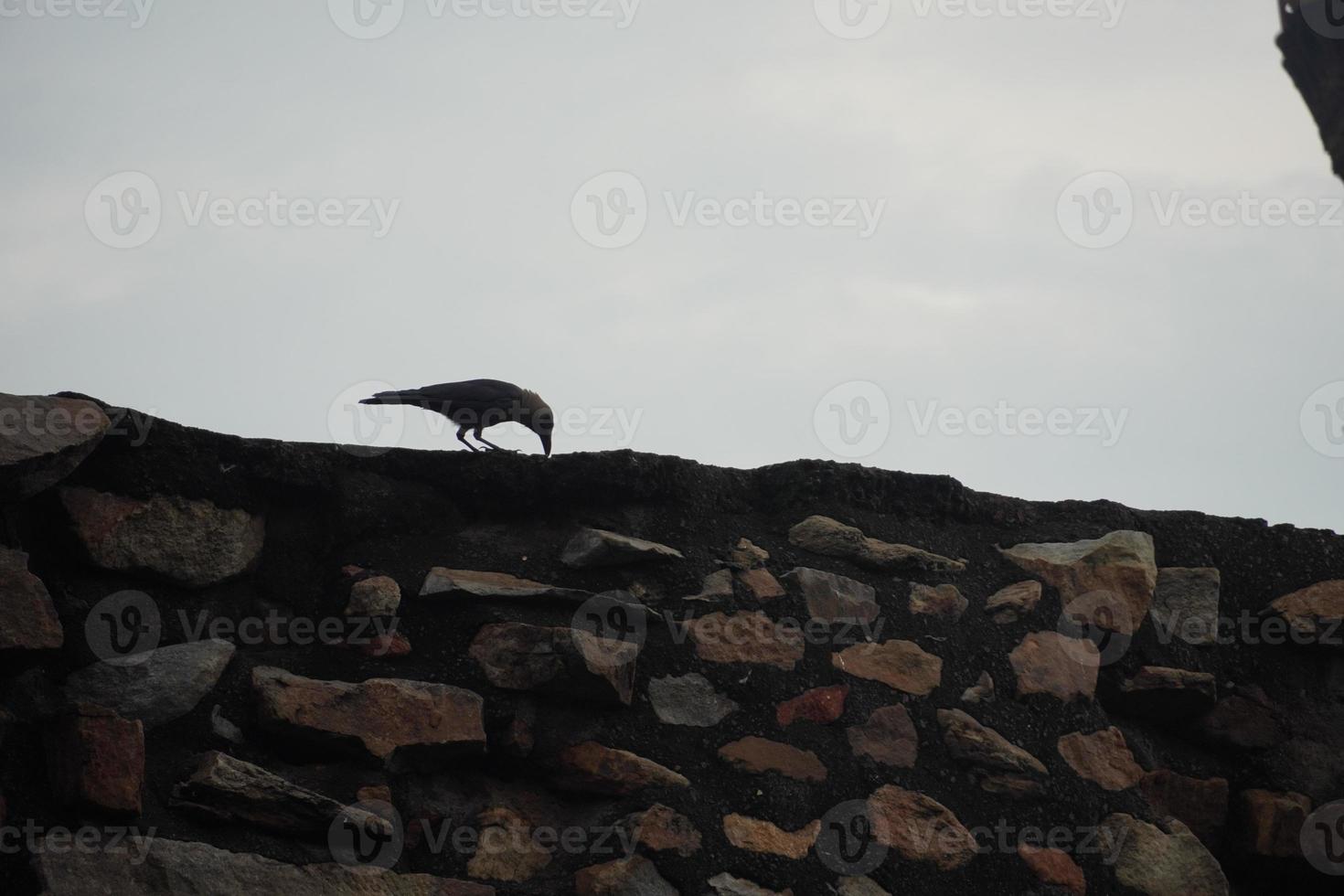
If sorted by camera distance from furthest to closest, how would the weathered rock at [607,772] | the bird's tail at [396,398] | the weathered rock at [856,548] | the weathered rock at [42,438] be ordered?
the bird's tail at [396,398] → the weathered rock at [856,548] → the weathered rock at [607,772] → the weathered rock at [42,438]

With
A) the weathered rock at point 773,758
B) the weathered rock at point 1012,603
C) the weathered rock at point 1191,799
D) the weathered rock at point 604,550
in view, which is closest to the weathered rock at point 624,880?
the weathered rock at point 773,758

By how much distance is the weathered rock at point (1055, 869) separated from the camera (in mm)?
2922

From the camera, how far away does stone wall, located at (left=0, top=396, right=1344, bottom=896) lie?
2.45 m

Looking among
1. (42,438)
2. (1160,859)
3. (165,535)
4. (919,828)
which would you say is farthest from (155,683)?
(1160,859)

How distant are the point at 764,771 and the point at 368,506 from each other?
1234 mm

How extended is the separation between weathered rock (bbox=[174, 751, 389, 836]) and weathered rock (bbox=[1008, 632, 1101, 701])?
187cm

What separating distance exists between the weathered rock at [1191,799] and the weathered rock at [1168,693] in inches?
7.0

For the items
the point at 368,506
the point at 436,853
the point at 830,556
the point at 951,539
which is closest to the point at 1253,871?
the point at 951,539

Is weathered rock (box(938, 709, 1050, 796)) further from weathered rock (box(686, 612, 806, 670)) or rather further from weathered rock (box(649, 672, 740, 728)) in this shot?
weathered rock (box(649, 672, 740, 728))

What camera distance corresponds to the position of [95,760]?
2.32 m

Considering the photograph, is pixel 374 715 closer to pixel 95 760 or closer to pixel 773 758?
pixel 95 760

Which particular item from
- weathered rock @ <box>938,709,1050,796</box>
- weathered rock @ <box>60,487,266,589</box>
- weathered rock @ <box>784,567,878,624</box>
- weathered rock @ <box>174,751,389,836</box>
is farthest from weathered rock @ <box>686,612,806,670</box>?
weathered rock @ <box>60,487,266,589</box>

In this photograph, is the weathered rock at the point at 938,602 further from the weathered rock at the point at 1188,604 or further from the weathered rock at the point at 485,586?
the weathered rock at the point at 485,586

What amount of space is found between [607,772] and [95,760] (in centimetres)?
112
